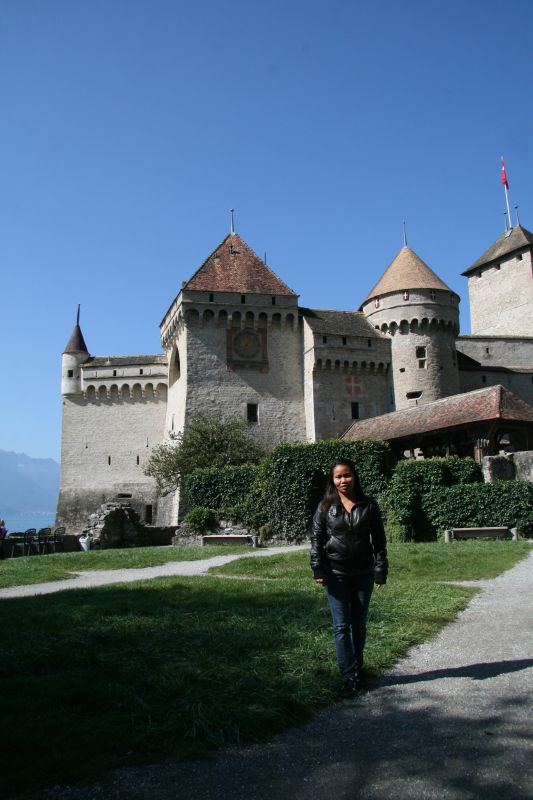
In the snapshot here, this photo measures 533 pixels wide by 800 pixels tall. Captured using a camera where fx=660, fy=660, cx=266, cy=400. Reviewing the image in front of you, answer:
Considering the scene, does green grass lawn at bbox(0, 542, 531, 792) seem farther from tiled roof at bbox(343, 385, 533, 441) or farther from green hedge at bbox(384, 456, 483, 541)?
tiled roof at bbox(343, 385, 533, 441)

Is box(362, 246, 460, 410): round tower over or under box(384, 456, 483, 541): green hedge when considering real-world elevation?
over

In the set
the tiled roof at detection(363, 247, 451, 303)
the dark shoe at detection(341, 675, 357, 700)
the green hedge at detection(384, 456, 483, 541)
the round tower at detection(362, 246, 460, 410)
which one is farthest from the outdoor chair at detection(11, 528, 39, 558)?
the tiled roof at detection(363, 247, 451, 303)

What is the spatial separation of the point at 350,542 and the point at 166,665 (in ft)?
6.20

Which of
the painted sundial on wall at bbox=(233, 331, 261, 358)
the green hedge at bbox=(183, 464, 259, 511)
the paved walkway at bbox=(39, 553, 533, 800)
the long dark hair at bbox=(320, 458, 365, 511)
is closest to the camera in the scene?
the paved walkway at bbox=(39, 553, 533, 800)

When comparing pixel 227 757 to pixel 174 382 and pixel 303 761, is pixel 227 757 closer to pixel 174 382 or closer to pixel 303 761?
pixel 303 761

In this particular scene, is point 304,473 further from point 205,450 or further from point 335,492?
point 335,492

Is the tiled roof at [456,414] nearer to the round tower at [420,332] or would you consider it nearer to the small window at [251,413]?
the round tower at [420,332]

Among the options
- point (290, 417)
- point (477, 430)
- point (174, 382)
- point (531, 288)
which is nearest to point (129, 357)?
point (174, 382)

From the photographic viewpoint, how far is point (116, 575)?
14484mm

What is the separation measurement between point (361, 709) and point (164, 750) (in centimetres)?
151

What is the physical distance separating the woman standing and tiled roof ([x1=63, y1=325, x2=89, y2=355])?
38.7 meters

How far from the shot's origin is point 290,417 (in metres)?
37.3

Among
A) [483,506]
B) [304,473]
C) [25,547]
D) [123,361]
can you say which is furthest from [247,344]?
[483,506]

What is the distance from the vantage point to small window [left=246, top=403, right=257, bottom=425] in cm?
3672
